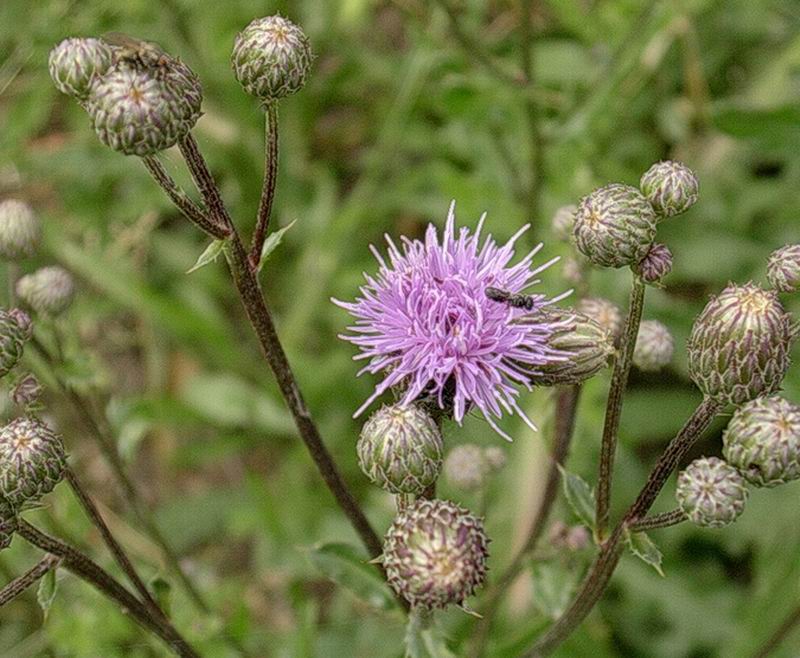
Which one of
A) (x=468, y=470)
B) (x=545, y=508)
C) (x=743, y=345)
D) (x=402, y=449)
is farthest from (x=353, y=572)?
(x=743, y=345)

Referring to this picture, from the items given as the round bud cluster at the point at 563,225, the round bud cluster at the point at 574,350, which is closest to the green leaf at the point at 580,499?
the round bud cluster at the point at 574,350

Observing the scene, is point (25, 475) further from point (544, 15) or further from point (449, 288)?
point (544, 15)

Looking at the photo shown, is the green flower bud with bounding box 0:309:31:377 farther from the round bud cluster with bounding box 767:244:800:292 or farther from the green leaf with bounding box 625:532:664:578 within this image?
the round bud cluster with bounding box 767:244:800:292

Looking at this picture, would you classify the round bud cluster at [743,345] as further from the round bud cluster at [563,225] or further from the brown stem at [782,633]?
the brown stem at [782,633]

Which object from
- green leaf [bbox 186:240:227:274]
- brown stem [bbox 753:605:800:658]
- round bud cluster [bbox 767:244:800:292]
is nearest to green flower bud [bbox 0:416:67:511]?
green leaf [bbox 186:240:227:274]

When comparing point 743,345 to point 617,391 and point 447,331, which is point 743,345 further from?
point 447,331
